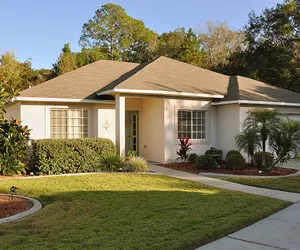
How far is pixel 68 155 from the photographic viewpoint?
494 inches

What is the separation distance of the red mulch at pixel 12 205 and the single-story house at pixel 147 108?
256 inches

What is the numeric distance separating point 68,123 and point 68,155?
10.5ft

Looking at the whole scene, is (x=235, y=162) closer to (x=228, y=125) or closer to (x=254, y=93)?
(x=228, y=125)

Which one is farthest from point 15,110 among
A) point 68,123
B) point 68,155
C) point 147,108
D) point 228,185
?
point 228,185

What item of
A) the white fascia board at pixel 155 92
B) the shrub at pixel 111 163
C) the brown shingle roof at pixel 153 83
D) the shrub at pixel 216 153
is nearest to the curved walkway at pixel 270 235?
the shrub at pixel 111 163

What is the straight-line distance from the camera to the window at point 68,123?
1519cm

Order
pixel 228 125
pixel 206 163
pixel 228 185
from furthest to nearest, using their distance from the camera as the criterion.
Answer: pixel 228 125, pixel 206 163, pixel 228 185

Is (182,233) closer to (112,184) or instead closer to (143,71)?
(112,184)

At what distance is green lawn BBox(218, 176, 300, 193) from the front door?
6817 millimetres

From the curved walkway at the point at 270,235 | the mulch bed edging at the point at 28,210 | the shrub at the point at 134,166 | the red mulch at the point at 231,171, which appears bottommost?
the curved walkway at the point at 270,235

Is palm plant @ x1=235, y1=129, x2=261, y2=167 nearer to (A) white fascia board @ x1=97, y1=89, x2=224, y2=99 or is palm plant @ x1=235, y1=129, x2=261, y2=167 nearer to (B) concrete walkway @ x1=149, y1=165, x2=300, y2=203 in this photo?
(B) concrete walkway @ x1=149, y1=165, x2=300, y2=203

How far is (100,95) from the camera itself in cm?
1568

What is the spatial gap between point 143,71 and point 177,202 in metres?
10.2

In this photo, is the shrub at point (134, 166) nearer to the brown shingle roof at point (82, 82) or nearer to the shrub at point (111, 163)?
the shrub at point (111, 163)
